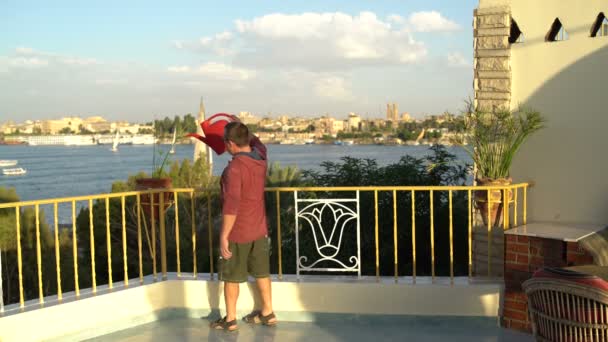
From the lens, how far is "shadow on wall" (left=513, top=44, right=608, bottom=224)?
4.71m

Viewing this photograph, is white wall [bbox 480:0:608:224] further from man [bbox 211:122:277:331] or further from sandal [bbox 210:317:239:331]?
sandal [bbox 210:317:239:331]

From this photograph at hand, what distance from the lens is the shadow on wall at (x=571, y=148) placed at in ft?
15.5

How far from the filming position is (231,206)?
3699mm

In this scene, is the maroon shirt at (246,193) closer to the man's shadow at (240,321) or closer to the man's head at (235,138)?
the man's head at (235,138)

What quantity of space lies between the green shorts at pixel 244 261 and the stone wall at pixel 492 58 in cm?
265

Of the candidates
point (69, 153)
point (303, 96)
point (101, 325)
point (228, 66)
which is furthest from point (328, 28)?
point (69, 153)

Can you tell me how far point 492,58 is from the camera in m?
5.30

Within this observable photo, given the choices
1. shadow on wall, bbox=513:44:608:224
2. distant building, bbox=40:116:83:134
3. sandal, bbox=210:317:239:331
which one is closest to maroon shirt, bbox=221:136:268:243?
sandal, bbox=210:317:239:331

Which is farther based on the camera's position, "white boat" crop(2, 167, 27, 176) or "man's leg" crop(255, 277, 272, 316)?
"white boat" crop(2, 167, 27, 176)

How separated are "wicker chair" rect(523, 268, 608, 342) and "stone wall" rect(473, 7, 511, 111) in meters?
3.02

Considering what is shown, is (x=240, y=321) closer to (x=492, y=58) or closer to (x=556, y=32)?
(x=492, y=58)

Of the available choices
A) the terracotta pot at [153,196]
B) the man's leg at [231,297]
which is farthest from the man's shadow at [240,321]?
the terracotta pot at [153,196]

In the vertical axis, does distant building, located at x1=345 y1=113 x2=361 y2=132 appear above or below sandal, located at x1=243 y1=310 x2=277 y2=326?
above

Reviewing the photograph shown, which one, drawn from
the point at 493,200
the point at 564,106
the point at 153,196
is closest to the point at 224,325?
the point at 153,196
